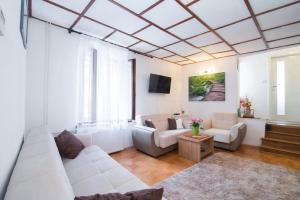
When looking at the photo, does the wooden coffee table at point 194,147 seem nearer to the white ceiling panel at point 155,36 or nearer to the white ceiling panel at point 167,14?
the white ceiling panel at point 155,36

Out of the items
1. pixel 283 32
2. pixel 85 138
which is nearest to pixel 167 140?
pixel 85 138

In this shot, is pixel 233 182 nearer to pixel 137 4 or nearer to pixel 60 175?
pixel 60 175

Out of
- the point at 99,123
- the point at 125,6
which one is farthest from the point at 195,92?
the point at 125,6

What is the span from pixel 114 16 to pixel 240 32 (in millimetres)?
2451

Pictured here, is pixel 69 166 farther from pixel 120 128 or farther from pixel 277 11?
pixel 277 11

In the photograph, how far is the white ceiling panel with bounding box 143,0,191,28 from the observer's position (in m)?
2.18

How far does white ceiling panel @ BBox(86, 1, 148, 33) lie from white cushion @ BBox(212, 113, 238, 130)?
3429 millimetres

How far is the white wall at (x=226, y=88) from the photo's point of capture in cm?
448

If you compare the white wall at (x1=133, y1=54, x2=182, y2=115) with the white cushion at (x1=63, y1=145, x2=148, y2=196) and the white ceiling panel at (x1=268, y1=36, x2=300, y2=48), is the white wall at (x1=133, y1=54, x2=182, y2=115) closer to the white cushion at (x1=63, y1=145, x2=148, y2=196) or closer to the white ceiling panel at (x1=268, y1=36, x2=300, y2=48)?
the white cushion at (x1=63, y1=145, x2=148, y2=196)

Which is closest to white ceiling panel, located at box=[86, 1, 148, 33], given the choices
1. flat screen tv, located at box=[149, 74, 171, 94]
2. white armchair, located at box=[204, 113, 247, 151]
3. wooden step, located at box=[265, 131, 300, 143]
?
flat screen tv, located at box=[149, 74, 171, 94]

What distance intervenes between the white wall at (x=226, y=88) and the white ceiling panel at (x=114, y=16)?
3081 mm

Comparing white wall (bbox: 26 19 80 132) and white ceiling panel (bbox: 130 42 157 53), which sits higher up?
white ceiling panel (bbox: 130 42 157 53)

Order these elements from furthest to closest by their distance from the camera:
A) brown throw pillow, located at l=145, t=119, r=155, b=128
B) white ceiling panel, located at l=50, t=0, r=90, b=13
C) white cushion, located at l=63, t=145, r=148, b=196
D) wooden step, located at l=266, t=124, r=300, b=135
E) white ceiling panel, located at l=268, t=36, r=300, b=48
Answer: wooden step, located at l=266, t=124, r=300, b=135, brown throw pillow, located at l=145, t=119, r=155, b=128, white ceiling panel, located at l=268, t=36, r=300, b=48, white ceiling panel, located at l=50, t=0, r=90, b=13, white cushion, located at l=63, t=145, r=148, b=196

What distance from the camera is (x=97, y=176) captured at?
160 centimetres
